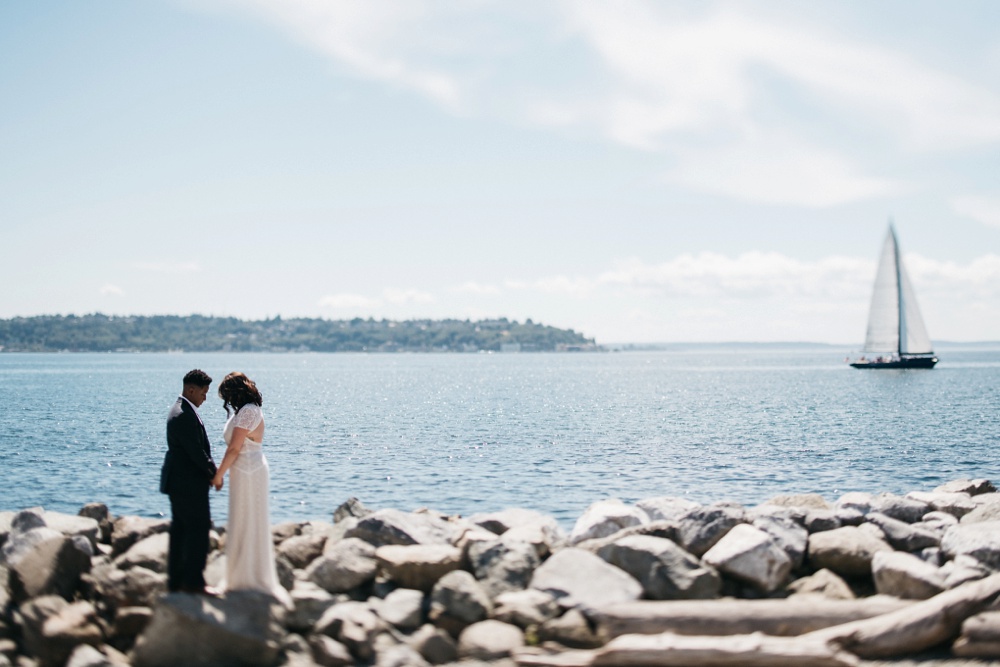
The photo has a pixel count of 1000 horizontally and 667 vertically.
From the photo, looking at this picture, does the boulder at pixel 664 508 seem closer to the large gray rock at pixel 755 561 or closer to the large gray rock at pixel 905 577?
the large gray rock at pixel 755 561

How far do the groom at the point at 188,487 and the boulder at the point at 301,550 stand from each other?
1.85 meters

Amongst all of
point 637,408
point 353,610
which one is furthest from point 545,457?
point 637,408

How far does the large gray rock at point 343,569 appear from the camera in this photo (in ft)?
33.2

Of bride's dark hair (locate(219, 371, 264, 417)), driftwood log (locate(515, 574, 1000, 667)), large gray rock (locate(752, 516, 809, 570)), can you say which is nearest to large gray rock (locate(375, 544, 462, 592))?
driftwood log (locate(515, 574, 1000, 667))

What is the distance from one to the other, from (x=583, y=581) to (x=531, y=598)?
28.6 inches

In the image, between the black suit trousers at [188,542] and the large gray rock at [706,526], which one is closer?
the black suit trousers at [188,542]

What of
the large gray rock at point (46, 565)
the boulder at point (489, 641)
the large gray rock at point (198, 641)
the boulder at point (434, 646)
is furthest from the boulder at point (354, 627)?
the large gray rock at point (46, 565)

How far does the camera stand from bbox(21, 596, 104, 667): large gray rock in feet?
27.9

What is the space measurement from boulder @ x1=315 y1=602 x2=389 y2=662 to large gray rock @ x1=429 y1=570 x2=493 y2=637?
1.94ft

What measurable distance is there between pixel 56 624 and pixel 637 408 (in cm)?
6211

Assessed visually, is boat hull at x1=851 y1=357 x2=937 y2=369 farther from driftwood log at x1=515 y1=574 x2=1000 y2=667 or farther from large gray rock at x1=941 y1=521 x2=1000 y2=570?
driftwood log at x1=515 y1=574 x2=1000 y2=667

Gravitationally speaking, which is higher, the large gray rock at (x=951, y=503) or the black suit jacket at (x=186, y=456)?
the black suit jacket at (x=186, y=456)

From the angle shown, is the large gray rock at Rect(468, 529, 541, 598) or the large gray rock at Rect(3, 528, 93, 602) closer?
the large gray rock at Rect(3, 528, 93, 602)

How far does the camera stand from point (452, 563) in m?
10.2
